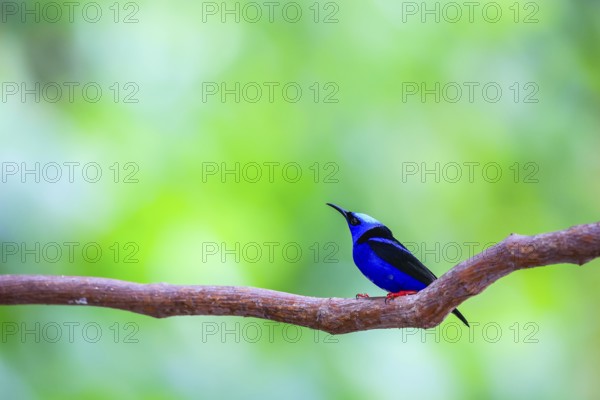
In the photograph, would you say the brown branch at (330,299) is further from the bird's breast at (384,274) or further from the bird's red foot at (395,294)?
the bird's breast at (384,274)

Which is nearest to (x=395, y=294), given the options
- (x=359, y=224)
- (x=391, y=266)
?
(x=391, y=266)

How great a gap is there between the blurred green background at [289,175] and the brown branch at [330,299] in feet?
5.15

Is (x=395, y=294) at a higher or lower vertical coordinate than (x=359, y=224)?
lower

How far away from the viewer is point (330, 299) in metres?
3.65

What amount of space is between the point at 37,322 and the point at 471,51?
4040 millimetres

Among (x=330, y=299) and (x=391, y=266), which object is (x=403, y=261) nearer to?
(x=391, y=266)

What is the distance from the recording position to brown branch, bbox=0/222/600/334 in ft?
9.77

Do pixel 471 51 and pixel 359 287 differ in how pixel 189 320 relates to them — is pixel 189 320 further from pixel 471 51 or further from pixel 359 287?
pixel 471 51

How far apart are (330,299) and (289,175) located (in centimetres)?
248

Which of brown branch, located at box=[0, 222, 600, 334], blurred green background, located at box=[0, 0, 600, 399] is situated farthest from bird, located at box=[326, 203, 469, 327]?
blurred green background, located at box=[0, 0, 600, 399]

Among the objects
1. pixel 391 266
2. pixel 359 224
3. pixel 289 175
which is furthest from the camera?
pixel 289 175

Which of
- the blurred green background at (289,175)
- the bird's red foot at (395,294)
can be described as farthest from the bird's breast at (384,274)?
Result: the blurred green background at (289,175)

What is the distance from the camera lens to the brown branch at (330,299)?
2.98 meters

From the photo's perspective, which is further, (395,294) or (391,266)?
(391,266)
